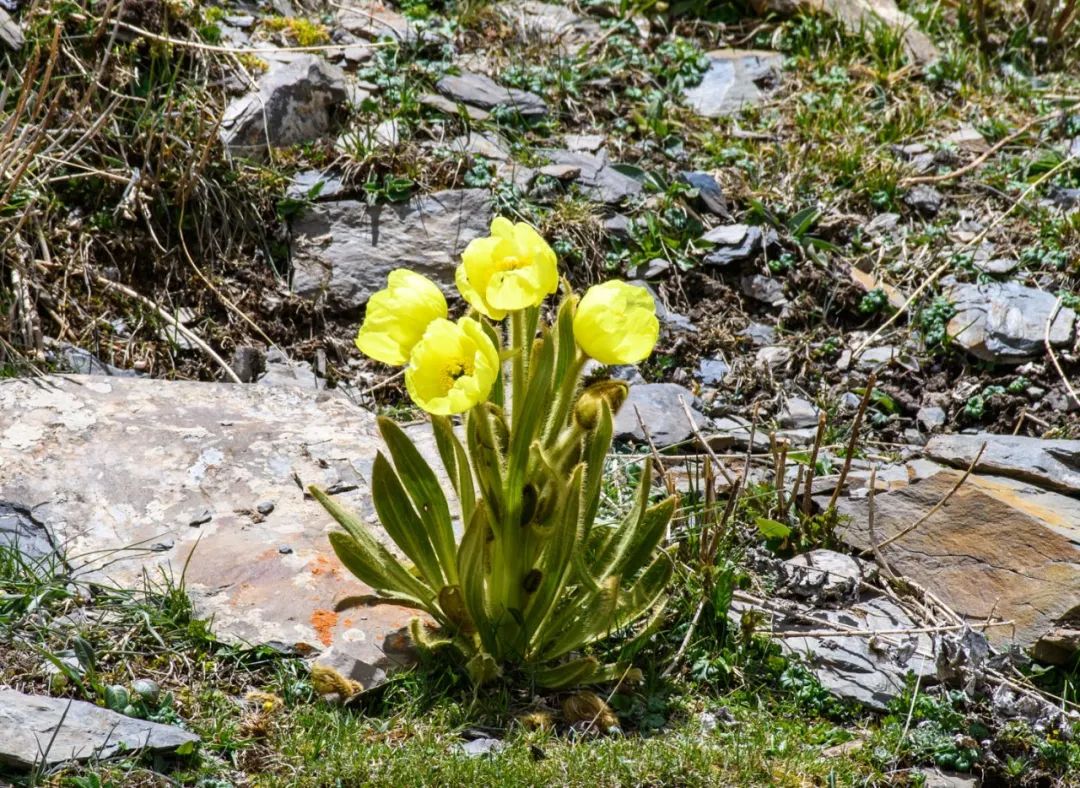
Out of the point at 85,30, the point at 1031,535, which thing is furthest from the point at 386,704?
the point at 85,30

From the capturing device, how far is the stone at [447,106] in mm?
5332

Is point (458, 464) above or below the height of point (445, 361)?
below

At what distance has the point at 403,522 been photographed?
9.75 feet

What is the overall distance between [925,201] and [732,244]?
1001 mm

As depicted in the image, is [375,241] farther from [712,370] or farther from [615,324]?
[615,324]

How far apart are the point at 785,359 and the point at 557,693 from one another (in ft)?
7.23

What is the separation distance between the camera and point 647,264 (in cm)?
498

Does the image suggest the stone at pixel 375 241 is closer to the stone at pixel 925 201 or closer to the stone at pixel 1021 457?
the stone at pixel 925 201

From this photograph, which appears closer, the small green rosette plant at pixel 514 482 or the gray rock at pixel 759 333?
the small green rosette plant at pixel 514 482

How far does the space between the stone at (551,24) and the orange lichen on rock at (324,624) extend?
12.3ft

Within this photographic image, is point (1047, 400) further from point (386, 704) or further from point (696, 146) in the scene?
point (386, 704)

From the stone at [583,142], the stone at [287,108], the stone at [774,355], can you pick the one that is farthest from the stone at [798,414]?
the stone at [287,108]

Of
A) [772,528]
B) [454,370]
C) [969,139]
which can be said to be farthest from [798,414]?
[454,370]

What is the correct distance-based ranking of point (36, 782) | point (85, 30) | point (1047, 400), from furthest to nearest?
point (85, 30) → point (1047, 400) → point (36, 782)
